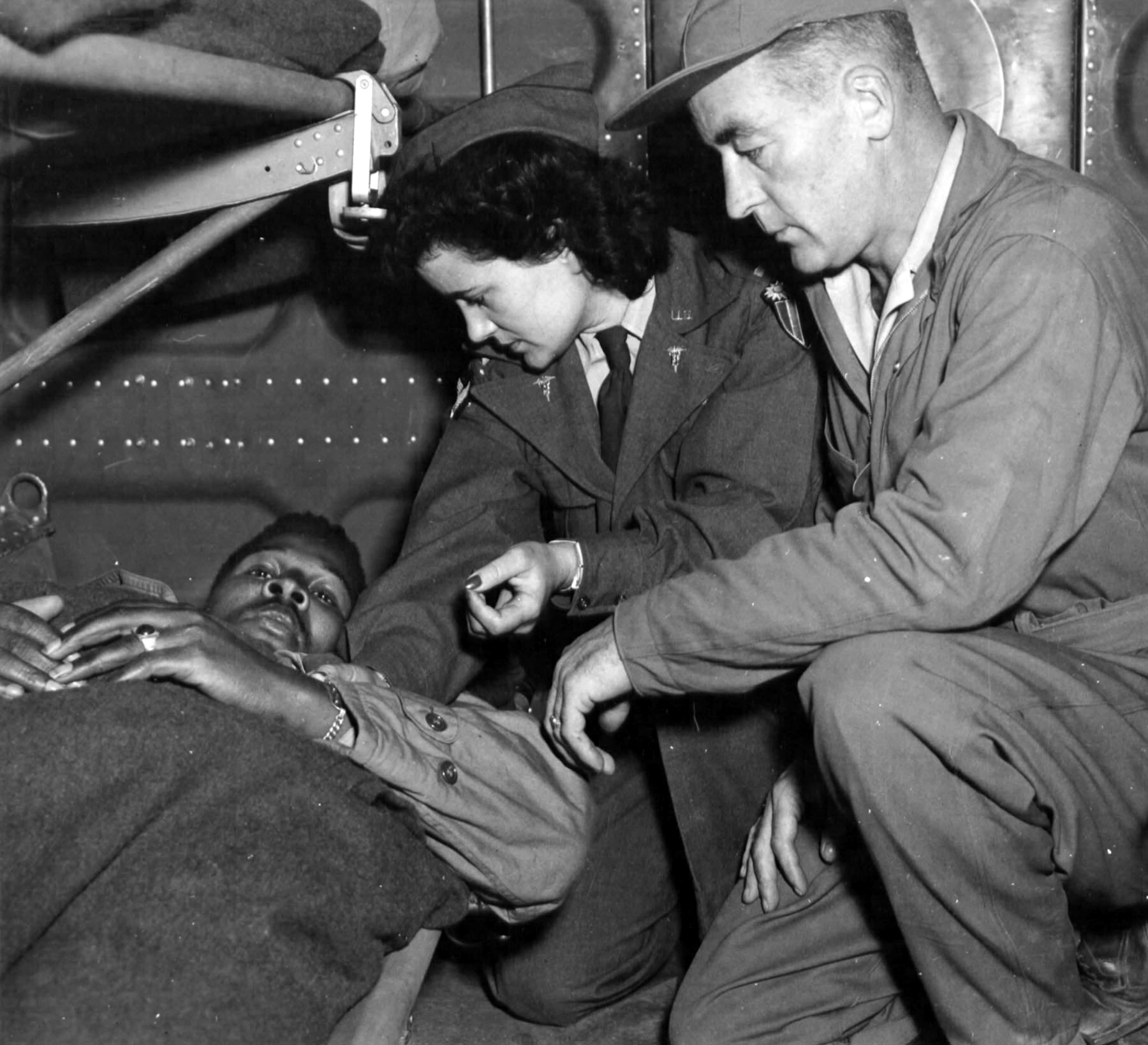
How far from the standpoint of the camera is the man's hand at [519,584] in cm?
172

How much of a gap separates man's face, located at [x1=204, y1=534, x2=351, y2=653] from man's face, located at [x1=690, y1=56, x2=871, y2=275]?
0.91 metres

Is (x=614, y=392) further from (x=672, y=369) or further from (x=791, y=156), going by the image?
(x=791, y=156)

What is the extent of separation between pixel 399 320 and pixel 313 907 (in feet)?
5.32

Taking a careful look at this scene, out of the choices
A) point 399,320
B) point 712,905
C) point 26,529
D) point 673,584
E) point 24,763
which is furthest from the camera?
point 399,320

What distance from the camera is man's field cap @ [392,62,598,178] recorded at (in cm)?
204

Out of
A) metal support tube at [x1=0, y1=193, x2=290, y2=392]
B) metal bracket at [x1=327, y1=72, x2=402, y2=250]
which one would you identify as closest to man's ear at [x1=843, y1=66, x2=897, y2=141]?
Result: metal bracket at [x1=327, y1=72, x2=402, y2=250]

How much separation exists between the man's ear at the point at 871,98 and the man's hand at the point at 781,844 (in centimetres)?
83

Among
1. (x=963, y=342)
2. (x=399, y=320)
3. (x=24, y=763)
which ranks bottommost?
(x=399, y=320)

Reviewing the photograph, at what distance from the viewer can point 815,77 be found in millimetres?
1614

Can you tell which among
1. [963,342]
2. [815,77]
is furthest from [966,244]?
[815,77]

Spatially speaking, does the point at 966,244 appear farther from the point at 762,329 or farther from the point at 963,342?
the point at 762,329

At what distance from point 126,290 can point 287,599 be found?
579mm

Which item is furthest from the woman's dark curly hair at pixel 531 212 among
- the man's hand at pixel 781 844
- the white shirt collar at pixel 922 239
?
the man's hand at pixel 781 844

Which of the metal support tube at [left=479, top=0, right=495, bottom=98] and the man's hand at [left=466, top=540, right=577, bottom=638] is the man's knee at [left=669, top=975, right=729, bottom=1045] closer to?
the man's hand at [left=466, top=540, right=577, bottom=638]
